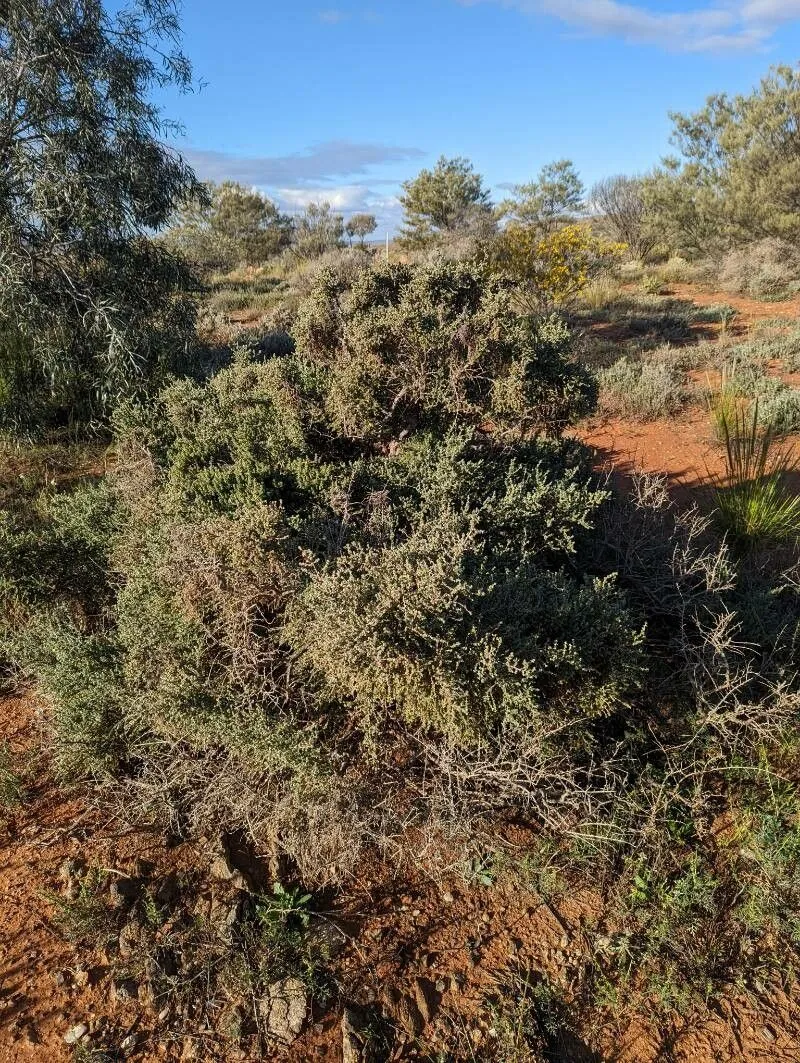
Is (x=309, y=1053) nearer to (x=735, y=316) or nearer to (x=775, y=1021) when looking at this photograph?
(x=775, y=1021)

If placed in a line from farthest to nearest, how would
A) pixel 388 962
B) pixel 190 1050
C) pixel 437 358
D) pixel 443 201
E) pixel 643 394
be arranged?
pixel 443 201 → pixel 643 394 → pixel 437 358 → pixel 388 962 → pixel 190 1050

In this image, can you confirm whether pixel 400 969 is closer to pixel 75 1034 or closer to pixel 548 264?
pixel 75 1034

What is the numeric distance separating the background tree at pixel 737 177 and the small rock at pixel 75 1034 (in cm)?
2017

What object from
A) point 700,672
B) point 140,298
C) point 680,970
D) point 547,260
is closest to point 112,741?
point 680,970

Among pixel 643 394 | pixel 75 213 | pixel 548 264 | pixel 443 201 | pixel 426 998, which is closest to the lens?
pixel 426 998

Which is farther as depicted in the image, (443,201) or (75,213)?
(443,201)

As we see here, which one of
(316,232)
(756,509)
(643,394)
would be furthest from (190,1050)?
(316,232)

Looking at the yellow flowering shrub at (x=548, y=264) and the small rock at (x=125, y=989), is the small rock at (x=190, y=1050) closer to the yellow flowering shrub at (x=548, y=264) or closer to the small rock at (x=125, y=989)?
the small rock at (x=125, y=989)

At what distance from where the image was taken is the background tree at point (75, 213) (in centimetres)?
577

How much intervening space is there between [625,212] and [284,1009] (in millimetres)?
27549

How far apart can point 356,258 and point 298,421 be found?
1452 centimetres

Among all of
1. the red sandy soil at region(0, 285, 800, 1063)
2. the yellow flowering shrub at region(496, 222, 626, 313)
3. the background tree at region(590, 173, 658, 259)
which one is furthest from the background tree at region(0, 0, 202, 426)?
the background tree at region(590, 173, 658, 259)

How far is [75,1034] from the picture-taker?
7.18 ft

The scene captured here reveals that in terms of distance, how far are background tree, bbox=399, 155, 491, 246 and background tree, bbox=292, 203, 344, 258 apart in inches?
137
